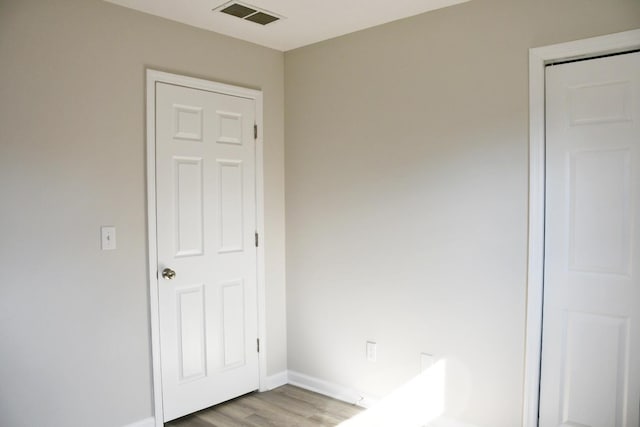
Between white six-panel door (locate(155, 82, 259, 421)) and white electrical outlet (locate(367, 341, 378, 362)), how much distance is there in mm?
844

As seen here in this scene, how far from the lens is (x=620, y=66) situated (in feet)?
7.70

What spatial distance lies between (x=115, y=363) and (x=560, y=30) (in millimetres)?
2979

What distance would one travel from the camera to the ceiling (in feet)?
9.17

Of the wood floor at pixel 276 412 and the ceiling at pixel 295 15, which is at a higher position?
the ceiling at pixel 295 15

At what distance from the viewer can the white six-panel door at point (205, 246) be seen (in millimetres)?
3041

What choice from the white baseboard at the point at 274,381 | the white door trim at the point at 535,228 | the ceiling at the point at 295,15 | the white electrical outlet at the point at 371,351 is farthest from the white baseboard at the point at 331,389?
the ceiling at the point at 295,15

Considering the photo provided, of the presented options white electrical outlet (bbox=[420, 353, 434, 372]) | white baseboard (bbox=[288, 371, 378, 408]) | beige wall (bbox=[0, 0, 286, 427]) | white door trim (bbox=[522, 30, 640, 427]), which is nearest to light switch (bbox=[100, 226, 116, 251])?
beige wall (bbox=[0, 0, 286, 427])

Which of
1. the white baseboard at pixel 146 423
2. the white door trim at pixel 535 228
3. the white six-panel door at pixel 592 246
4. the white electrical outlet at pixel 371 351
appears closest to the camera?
the white six-panel door at pixel 592 246

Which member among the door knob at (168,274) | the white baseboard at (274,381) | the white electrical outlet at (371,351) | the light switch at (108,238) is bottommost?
the white baseboard at (274,381)

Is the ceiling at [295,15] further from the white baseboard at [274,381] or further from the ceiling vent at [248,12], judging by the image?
the white baseboard at [274,381]

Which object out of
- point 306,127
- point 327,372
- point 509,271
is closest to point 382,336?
point 327,372

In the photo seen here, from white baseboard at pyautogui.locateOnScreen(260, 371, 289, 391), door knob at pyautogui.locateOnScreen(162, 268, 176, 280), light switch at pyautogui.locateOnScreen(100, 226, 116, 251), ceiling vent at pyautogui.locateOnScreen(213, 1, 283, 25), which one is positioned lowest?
white baseboard at pyautogui.locateOnScreen(260, 371, 289, 391)

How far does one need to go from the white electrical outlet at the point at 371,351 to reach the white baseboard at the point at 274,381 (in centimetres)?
81

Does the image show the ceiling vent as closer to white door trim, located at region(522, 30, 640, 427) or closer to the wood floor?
white door trim, located at region(522, 30, 640, 427)
